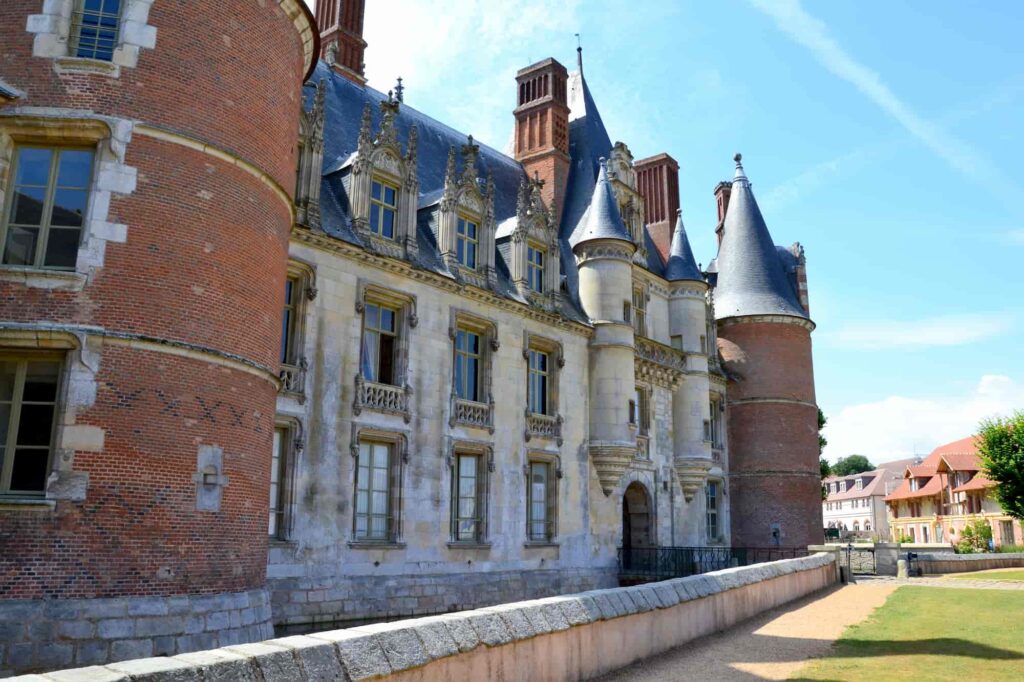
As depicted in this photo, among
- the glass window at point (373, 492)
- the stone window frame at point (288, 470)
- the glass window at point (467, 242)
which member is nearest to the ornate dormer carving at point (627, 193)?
the glass window at point (467, 242)

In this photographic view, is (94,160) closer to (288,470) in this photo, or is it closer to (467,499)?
(288,470)

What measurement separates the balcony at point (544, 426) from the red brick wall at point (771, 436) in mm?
12348

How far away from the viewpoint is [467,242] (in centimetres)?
2091

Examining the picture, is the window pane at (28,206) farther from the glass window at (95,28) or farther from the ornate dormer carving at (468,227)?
the ornate dormer carving at (468,227)

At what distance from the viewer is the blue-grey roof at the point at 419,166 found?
59.5 ft

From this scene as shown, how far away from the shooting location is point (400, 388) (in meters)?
17.8

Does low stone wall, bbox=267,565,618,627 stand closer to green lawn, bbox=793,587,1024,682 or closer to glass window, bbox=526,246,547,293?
glass window, bbox=526,246,547,293

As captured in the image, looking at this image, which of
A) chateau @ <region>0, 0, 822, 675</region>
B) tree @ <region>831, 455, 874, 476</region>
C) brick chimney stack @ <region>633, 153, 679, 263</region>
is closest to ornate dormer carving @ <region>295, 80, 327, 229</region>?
chateau @ <region>0, 0, 822, 675</region>

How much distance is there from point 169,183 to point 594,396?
584 inches

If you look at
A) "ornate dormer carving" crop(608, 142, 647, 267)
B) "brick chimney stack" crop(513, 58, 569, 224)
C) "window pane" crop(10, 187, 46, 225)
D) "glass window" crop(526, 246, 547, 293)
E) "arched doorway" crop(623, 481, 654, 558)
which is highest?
"brick chimney stack" crop(513, 58, 569, 224)

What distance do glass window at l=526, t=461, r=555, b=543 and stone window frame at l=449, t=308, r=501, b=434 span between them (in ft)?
7.86

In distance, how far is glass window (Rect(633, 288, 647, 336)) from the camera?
2750cm

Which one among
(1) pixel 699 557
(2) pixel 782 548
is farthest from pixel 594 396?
(2) pixel 782 548

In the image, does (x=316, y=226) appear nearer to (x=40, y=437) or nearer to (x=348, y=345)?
(x=348, y=345)
